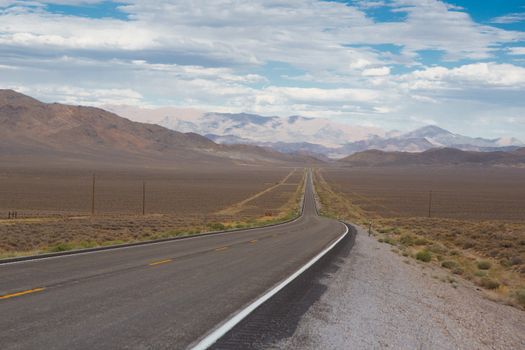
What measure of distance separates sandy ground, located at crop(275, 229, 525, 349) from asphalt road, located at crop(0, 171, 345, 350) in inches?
55.2

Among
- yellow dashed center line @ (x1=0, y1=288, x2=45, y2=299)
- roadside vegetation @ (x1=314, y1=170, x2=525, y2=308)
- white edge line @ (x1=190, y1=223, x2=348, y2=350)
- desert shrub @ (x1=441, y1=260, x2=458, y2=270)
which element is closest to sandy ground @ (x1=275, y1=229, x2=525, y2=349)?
white edge line @ (x1=190, y1=223, x2=348, y2=350)

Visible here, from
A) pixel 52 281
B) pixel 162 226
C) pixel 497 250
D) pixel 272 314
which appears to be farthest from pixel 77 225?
pixel 272 314

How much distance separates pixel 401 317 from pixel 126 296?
472 cm

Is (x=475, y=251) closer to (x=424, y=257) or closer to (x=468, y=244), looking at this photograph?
(x=468, y=244)

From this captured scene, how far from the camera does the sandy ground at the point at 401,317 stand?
8.21 m

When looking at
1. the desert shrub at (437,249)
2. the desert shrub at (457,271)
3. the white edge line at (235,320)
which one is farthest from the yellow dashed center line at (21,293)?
the desert shrub at (437,249)

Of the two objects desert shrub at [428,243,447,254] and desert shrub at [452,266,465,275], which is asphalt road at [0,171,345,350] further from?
desert shrub at [428,243,447,254]

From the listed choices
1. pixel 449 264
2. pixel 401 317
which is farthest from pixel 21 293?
pixel 449 264

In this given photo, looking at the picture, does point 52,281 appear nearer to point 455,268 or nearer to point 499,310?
point 499,310

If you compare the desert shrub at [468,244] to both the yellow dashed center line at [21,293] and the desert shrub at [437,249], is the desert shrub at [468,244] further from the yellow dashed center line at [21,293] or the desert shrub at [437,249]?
the yellow dashed center line at [21,293]

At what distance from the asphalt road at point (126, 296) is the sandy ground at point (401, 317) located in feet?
4.60

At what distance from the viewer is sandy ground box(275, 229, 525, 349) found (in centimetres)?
821

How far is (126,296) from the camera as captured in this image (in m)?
10.1

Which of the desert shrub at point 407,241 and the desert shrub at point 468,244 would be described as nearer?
the desert shrub at point 407,241
